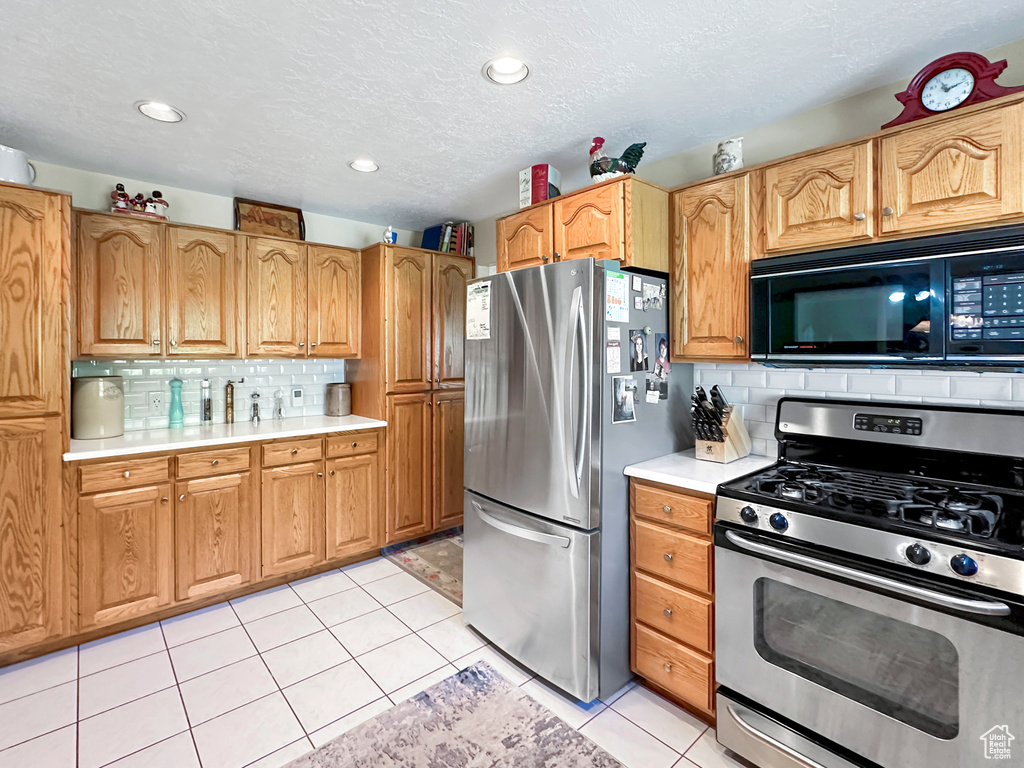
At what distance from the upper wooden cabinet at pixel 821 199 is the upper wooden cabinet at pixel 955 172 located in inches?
2.5

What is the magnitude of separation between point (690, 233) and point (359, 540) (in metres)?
2.77

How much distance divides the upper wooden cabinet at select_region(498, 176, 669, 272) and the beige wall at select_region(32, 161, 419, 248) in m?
1.38

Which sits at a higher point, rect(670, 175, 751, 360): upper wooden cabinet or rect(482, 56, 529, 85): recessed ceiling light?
rect(482, 56, 529, 85): recessed ceiling light

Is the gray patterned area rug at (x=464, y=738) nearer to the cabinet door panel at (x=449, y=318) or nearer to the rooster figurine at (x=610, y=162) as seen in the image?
the cabinet door panel at (x=449, y=318)

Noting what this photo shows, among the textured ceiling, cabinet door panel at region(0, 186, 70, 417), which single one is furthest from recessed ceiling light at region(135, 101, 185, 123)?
cabinet door panel at region(0, 186, 70, 417)

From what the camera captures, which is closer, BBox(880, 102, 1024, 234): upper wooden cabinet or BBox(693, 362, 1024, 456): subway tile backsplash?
BBox(880, 102, 1024, 234): upper wooden cabinet

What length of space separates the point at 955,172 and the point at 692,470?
1.30 metres

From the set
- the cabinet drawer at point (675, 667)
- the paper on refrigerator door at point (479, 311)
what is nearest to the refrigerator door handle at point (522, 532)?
the cabinet drawer at point (675, 667)

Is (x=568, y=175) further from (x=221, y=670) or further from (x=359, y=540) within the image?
(x=221, y=670)

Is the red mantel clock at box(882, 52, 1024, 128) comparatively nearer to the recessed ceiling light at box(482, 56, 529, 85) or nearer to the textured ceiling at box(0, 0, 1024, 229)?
the textured ceiling at box(0, 0, 1024, 229)

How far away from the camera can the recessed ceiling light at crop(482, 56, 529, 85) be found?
1771mm

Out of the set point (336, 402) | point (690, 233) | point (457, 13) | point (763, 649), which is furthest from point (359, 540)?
point (457, 13)

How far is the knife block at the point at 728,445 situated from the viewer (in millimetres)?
2170

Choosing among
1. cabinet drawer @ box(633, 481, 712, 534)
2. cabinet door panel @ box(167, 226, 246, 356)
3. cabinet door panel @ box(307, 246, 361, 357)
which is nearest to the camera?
cabinet drawer @ box(633, 481, 712, 534)
